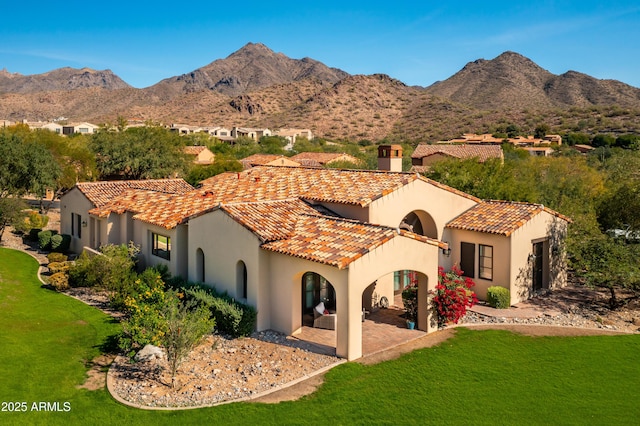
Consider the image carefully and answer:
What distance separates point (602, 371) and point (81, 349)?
15408 millimetres

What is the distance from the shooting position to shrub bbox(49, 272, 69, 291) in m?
23.3

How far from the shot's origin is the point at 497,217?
22.8 m

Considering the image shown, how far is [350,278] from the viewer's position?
15469mm

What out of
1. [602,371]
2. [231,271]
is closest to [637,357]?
[602,371]

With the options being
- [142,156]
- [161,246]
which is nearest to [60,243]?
[161,246]

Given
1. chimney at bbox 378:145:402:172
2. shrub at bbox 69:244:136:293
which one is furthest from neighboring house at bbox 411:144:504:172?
shrub at bbox 69:244:136:293

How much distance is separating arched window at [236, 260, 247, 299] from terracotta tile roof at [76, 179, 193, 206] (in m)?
12.1

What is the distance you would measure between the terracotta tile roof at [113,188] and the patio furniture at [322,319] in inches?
556

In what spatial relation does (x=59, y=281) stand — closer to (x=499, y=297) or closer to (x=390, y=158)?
(x=390, y=158)

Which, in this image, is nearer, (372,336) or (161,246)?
(372,336)

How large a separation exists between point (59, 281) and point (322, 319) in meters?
12.1

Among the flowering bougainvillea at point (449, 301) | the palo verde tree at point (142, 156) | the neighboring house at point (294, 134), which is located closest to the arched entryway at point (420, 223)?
the flowering bougainvillea at point (449, 301)

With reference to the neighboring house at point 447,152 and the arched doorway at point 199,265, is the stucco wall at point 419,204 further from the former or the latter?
the neighboring house at point 447,152

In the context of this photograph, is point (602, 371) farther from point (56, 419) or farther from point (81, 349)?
point (81, 349)
